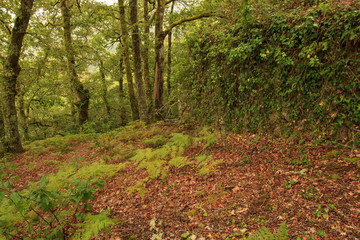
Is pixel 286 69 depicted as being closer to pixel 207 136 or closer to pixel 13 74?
pixel 207 136

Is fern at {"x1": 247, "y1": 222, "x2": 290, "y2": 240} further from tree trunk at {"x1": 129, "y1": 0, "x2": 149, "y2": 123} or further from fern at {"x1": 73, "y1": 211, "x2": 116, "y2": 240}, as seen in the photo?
tree trunk at {"x1": 129, "y1": 0, "x2": 149, "y2": 123}

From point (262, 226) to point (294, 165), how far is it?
189 centimetres

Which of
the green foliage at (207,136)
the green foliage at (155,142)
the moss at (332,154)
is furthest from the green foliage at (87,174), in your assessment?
the moss at (332,154)

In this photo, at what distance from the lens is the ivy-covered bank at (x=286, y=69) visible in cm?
367

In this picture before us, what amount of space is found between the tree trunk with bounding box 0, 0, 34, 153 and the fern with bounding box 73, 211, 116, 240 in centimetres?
742

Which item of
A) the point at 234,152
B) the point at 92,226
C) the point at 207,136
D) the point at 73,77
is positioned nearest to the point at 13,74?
the point at 73,77

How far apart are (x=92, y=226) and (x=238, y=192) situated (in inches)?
101

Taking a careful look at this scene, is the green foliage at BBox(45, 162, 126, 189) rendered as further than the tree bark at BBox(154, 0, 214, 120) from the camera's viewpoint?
No

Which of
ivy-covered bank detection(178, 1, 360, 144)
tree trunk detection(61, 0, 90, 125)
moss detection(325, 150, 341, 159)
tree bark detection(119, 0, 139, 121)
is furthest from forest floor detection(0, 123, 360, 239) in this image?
tree bark detection(119, 0, 139, 121)

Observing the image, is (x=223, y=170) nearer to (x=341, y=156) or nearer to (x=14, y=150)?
(x=341, y=156)

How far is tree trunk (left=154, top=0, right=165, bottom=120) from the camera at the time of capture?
31.0ft

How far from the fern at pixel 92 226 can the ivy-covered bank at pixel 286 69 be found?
13.4 ft

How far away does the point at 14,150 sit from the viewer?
26.9 feet

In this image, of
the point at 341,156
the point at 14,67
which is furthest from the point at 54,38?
the point at 341,156
